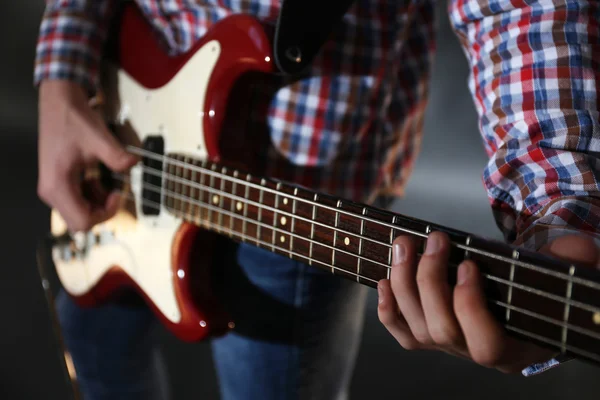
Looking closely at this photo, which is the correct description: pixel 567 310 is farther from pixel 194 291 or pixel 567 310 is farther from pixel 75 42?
pixel 75 42

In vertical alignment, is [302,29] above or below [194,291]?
above

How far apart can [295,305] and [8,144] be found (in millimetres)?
2025

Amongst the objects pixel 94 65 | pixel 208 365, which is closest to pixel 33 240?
pixel 208 365


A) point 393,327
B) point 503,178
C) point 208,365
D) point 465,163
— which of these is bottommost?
point 208,365

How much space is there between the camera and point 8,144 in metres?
2.30

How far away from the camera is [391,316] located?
1.49 feet

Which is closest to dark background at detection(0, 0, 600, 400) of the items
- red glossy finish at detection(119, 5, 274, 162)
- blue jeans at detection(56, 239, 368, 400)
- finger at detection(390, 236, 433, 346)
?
blue jeans at detection(56, 239, 368, 400)

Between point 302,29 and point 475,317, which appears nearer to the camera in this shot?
point 475,317

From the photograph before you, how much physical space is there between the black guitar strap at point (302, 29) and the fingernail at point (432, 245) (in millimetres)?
305

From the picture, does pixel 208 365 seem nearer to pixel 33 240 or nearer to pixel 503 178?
pixel 33 240

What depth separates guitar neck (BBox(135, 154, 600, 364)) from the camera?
1.20 feet

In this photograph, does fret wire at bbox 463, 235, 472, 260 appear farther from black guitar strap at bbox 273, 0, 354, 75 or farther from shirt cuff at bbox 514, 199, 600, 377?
black guitar strap at bbox 273, 0, 354, 75

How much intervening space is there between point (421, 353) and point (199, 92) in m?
1.26

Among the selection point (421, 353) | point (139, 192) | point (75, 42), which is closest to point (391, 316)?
point (139, 192)
